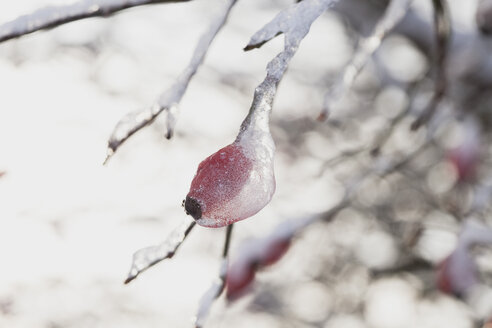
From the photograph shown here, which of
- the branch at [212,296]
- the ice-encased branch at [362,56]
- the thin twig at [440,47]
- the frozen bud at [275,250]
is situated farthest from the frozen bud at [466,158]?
the branch at [212,296]

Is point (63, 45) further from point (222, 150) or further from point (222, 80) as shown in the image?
point (222, 150)

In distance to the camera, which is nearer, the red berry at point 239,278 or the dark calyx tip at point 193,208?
the dark calyx tip at point 193,208

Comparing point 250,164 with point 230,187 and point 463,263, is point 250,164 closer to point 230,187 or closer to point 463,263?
point 230,187

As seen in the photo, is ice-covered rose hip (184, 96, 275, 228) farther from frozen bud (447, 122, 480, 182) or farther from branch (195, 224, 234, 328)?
frozen bud (447, 122, 480, 182)

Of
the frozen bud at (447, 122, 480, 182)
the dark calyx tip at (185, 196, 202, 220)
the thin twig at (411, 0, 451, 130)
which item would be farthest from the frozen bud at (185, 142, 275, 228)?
the frozen bud at (447, 122, 480, 182)

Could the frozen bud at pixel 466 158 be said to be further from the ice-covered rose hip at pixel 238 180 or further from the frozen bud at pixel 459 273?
the ice-covered rose hip at pixel 238 180

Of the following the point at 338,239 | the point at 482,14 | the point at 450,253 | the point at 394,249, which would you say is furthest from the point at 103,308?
the point at 482,14

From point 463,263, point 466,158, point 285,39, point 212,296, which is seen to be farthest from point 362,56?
point 466,158
